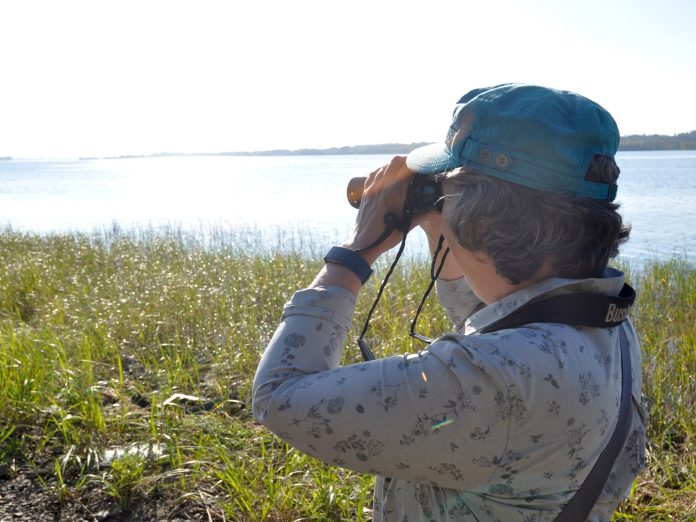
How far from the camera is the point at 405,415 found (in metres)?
0.84

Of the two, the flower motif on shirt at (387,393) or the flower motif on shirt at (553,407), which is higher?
the flower motif on shirt at (387,393)

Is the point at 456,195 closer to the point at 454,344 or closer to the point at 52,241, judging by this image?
the point at 454,344

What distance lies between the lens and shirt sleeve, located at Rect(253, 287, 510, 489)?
2.69 ft

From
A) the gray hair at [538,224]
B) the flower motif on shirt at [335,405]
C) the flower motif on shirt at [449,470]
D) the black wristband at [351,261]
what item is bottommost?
the flower motif on shirt at [449,470]

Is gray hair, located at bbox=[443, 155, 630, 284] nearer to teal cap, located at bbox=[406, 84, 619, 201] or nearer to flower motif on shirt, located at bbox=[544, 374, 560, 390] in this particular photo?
teal cap, located at bbox=[406, 84, 619, 201]

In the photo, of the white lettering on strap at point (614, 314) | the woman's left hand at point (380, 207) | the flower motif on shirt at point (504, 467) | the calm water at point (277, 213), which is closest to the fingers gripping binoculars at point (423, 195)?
the woman's left hand at point (380, 207)

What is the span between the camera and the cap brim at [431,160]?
1.02 metres

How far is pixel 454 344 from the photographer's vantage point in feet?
2.78

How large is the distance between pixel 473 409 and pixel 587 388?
0.54ft

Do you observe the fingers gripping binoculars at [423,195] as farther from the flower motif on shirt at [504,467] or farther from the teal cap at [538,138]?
the flower motif on shirt at [504,467]

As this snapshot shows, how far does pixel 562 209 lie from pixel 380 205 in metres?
0.32

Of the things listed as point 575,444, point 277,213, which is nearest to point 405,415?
point 575,444

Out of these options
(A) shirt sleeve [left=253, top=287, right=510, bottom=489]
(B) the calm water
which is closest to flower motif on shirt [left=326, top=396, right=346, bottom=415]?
(A) shirt sleeve [left=253, top=287, right=510, bottom=489]

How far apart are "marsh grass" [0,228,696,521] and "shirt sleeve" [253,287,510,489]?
117 cm
